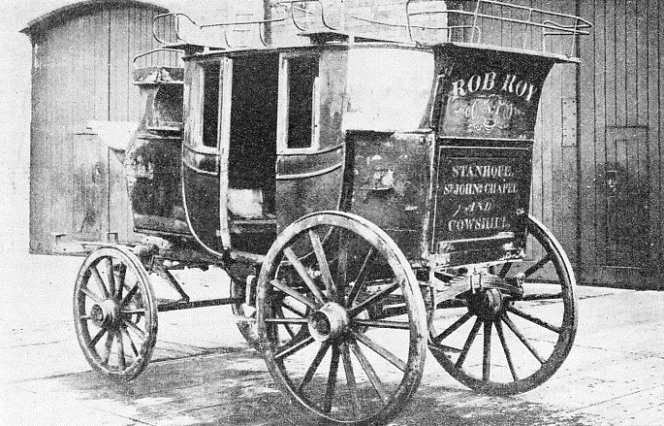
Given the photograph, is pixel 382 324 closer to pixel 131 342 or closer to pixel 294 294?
pixel 294 294

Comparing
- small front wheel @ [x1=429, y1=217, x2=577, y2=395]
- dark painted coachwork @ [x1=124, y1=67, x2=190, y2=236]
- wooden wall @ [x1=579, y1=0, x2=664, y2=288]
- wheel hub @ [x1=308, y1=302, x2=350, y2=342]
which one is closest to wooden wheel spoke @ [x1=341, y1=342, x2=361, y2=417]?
wheel hub @ [x1=308, y1=302, x2=350, y2=342]

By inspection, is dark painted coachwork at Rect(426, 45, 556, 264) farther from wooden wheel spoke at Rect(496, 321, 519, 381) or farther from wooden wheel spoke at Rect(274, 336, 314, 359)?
wooden wheel spoke at Rect(274, 336, 314, 359)

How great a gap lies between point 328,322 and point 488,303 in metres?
1.29

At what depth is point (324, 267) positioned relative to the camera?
4.60 m

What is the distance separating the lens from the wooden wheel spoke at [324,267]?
15.0 ft

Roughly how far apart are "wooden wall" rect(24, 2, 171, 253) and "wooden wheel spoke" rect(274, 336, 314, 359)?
8362 millimetres

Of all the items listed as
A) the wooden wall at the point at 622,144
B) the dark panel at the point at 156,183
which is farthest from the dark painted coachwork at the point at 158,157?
the wooden wall at the point at 622,144

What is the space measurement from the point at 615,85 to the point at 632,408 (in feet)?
17.0

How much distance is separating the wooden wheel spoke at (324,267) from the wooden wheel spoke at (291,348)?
9.9 inches

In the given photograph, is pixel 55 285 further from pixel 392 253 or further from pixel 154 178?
pixel 392 253

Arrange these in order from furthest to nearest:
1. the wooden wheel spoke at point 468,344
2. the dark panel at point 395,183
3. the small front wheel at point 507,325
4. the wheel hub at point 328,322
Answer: the wooden wheel spoke at point 468,344 < the small front wheel at point 507,325 < the dark panel at point 395,183 < the wheel hub at point 328,322

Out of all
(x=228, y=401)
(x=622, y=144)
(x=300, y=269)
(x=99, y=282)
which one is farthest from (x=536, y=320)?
(x=622, y=144)

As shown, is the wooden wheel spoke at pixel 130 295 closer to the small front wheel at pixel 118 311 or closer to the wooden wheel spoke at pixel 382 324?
the small front wheel at pixel 118 311

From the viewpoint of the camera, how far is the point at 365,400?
5.35 m
